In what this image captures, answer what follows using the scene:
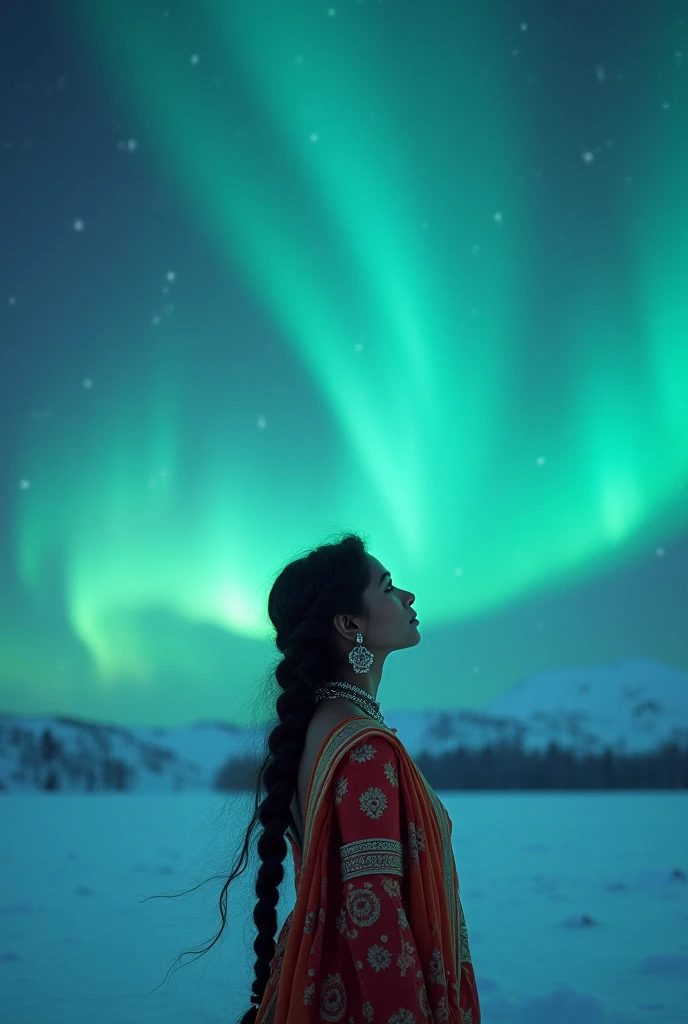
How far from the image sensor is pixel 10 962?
3.97 m

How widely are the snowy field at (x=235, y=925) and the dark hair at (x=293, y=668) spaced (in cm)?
35

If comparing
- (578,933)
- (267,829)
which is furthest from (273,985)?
(578,933)

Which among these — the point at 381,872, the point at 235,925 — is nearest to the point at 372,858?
the point at 381,872

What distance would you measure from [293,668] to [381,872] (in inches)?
18.2

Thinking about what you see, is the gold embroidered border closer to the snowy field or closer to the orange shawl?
the orange shawl

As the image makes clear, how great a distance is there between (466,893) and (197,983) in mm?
2487

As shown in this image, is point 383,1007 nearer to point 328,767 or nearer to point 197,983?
point 328,767

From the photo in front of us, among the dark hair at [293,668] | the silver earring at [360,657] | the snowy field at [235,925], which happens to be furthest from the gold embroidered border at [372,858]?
the snowy field at [235,925]

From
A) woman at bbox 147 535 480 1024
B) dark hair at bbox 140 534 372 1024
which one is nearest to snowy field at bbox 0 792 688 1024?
dark hair at bbox 140 534 372 1024

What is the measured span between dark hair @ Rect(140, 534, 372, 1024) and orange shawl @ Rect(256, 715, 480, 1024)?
0.33 feet

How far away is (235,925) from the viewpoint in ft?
14.1

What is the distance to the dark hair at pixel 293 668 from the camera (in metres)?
1.62

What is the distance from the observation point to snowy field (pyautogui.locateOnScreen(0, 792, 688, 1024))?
136 inches

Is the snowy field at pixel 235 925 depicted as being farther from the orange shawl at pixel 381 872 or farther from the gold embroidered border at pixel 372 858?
the gold embroidered border at pixel 372 858
